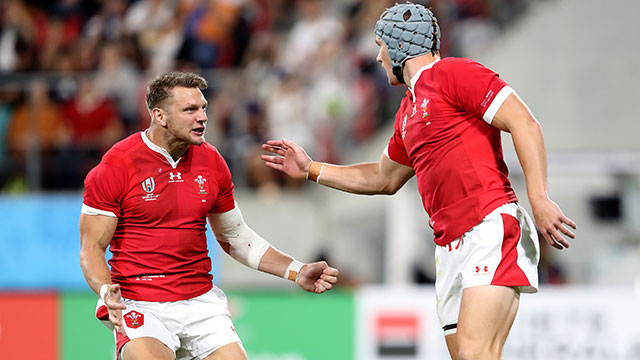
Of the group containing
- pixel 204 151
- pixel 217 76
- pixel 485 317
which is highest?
pixel 217 76

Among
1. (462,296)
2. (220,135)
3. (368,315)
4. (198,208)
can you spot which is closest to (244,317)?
(368,315)

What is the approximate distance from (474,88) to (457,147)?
0.33 meters

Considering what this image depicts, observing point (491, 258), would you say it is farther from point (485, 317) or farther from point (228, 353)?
point (228, 353)

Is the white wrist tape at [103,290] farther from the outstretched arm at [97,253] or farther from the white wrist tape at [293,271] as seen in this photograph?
the white wrist tape at [293,271]

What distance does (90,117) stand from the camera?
1136cm

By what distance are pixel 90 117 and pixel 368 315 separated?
4.05 meters

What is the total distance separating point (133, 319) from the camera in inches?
213

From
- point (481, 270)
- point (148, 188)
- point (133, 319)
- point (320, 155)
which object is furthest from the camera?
point (320, 155)

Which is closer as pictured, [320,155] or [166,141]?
[166,141]

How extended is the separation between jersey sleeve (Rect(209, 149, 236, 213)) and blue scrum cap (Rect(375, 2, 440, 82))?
1224mm

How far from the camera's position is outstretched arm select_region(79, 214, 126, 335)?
5145 millimetres

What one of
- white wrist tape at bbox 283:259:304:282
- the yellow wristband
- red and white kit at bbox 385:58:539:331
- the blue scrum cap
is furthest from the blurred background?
the blue scrum cap

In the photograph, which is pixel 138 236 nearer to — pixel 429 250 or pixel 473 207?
pixel 473 207

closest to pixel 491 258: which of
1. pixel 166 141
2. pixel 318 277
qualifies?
pixel 318 277
